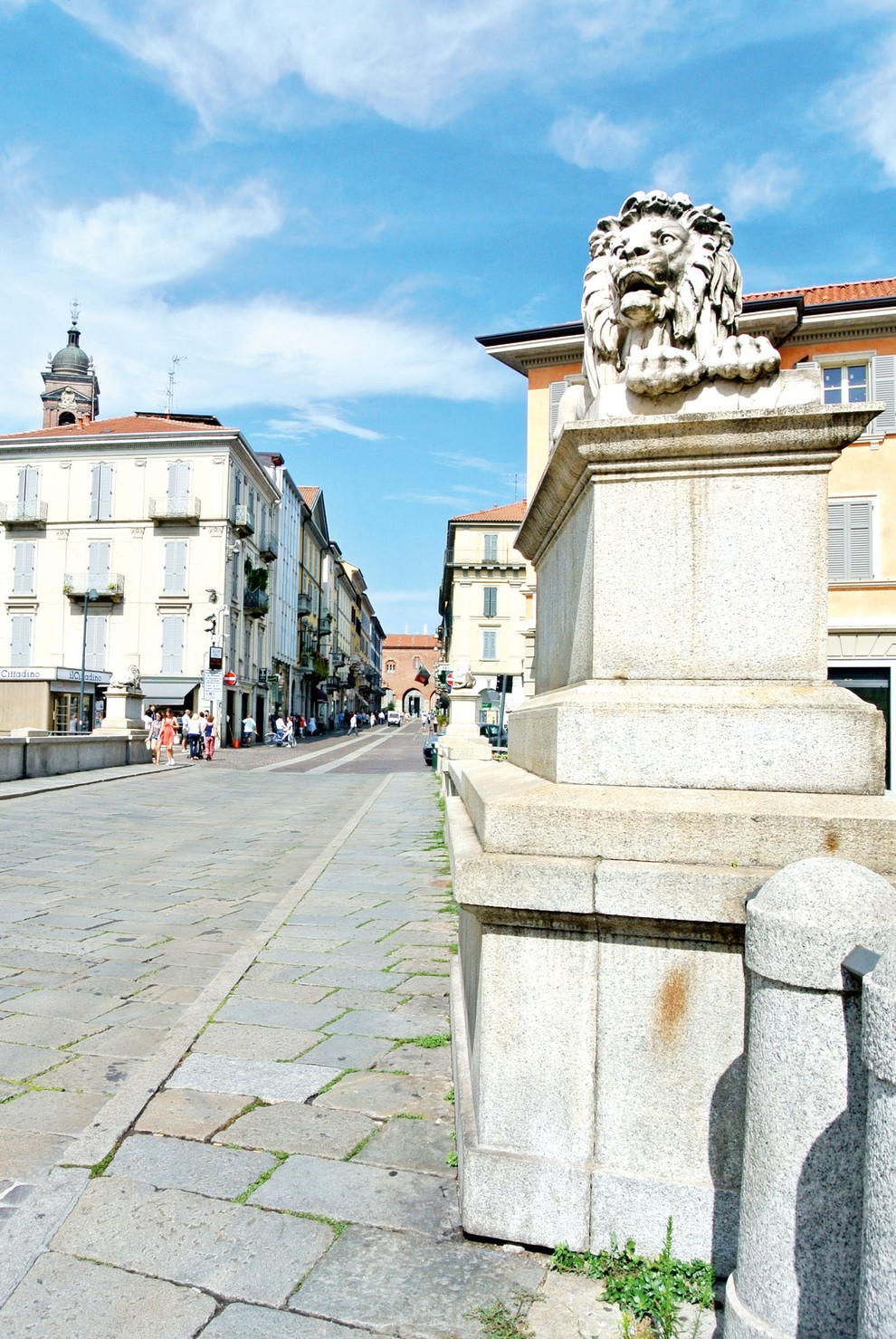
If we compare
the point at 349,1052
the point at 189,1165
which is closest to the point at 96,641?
the point at 349,1052

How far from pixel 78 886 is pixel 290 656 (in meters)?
51.5

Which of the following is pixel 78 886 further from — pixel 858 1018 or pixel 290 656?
pixel 290 656

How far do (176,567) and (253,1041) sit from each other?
38.5 m

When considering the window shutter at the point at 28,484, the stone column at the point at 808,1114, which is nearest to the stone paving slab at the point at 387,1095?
the stone column at the point at 808,1114

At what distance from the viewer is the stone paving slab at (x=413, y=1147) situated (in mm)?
2576

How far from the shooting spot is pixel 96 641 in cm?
3959

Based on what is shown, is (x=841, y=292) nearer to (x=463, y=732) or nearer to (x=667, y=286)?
(x=463, y=732)

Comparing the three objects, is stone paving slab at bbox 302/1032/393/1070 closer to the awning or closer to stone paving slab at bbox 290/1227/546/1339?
stone paving slab at bbox 290/1227/546/1339

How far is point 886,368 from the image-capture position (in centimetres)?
1931

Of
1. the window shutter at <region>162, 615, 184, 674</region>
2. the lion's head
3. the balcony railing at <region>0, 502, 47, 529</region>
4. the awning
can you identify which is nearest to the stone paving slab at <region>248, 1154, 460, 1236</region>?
the lion's head

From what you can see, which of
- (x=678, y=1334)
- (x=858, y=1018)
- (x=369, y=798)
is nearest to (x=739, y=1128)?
(x=678, y=1334)

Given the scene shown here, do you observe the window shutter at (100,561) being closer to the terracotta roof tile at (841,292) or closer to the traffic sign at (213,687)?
the traffic sign at (213,687)

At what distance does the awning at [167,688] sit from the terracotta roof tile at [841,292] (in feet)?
88.1

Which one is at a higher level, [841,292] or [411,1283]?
[841,292]
